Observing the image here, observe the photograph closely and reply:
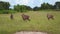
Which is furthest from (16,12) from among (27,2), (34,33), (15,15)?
(34,33)

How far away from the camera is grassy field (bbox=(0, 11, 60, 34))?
2645 mm

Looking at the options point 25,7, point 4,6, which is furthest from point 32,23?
point 4,6

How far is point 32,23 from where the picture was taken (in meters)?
2.67

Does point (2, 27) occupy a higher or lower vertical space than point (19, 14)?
lower

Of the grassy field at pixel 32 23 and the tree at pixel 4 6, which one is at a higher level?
the tree at pixel 4 6

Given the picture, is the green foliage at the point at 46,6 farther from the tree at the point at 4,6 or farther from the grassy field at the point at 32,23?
the tree at the point at 4,6

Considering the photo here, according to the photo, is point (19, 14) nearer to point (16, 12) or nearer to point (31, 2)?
point (16, 12)

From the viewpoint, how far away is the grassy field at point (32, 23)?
2645 mm

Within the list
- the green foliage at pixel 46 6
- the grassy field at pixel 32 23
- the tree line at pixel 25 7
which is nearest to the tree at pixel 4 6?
the tree line at pixel 25 7

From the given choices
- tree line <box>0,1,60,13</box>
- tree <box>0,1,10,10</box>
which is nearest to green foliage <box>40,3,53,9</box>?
tree line <box>0,1,60,13</box>

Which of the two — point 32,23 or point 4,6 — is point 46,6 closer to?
point 32,23

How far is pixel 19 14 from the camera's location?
2.70 meters

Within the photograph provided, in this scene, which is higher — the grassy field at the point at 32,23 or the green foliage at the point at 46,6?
the green foliage at the point at 46,6

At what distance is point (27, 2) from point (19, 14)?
20 centimetres
